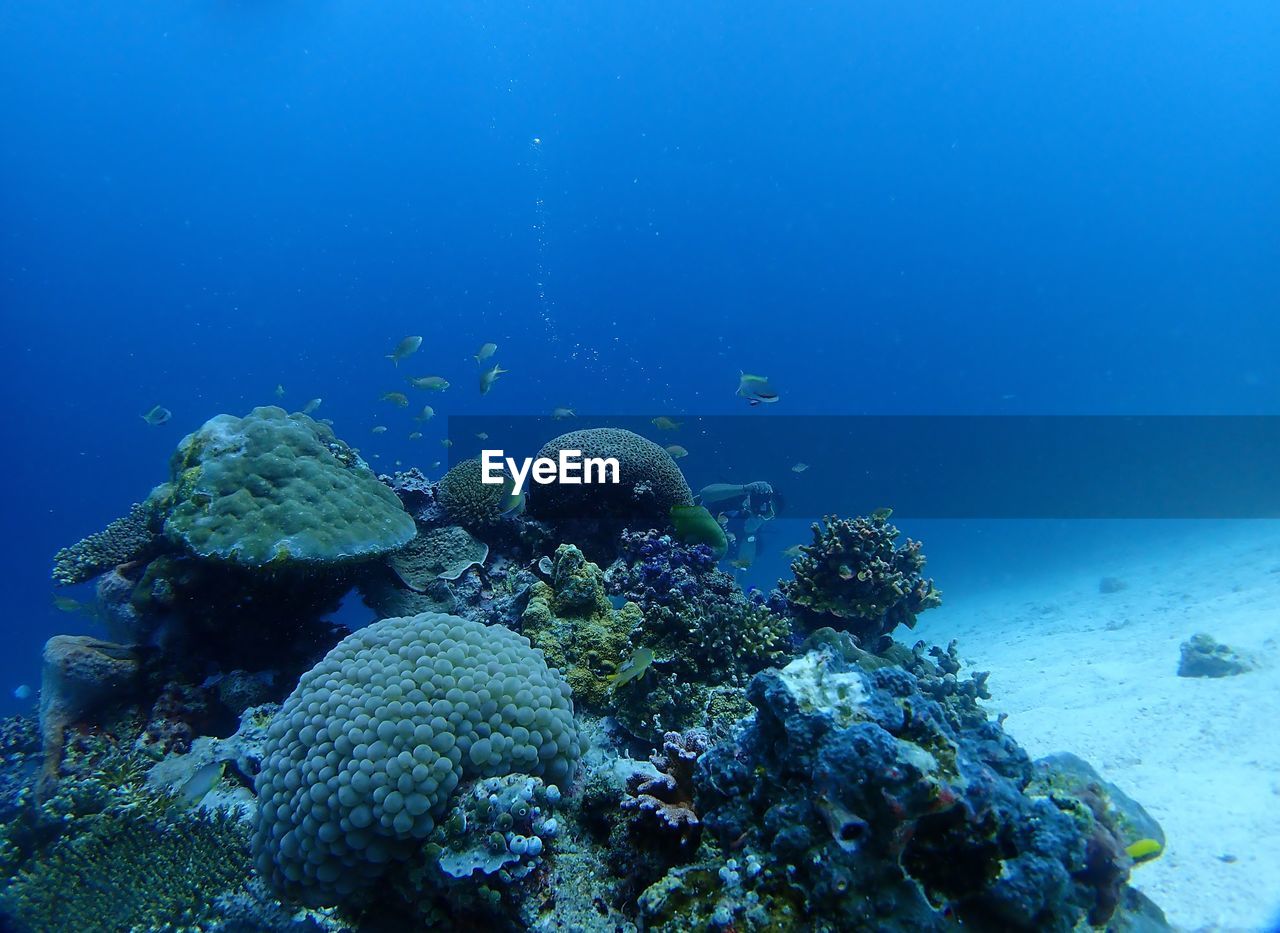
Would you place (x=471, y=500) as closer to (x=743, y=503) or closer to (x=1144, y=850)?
(x=1144, y=850)

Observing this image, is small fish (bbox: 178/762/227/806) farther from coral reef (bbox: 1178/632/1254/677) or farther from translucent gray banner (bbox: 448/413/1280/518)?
translucent gray banner (bbox: 448/413/1280/518)

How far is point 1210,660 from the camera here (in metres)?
8.74

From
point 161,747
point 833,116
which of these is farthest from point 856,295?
point 161,747

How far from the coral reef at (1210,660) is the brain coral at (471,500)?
35.5 ft

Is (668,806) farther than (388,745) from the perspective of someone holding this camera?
Yes

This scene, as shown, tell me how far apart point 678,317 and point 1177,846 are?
257 feet

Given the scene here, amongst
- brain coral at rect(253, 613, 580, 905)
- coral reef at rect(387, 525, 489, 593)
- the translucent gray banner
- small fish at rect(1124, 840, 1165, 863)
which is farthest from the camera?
the translucent gray banner

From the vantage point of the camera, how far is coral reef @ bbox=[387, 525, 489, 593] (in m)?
7.05

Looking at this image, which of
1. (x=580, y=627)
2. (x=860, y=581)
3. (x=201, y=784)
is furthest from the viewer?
(x=860, y=581)

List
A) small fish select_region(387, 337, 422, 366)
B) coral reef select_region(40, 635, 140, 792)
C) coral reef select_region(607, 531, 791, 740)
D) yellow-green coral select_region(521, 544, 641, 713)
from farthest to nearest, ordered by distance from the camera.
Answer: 1. small fish select_region(387, 337, 422, 366)
2. coral reef select_region(40, 635, 140, 792)
3. yellow-green coral select_region(521, 544, 641, 713)
4. coral reef select_region(607, 531, 791, 740)

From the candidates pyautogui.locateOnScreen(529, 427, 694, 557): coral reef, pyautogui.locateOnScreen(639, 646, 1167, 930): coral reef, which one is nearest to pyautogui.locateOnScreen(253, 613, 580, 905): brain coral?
pyautogui.locateOnScreen(639, 646, 1167, 930): coral reef

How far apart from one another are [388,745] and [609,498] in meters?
5.09

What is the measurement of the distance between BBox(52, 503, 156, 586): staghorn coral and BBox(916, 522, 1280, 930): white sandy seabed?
10343 millimetres

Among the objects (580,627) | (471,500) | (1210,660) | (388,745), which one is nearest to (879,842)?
(388,745)
